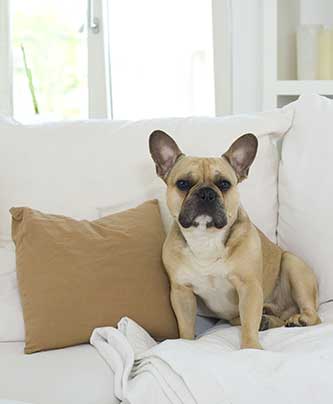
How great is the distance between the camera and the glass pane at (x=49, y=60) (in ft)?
11.3

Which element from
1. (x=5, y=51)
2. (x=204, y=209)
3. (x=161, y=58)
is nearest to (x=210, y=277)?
(x=204, y=209)

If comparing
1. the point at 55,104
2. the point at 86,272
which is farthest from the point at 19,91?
the point at 86,272

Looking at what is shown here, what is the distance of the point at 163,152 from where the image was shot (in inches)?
78.7

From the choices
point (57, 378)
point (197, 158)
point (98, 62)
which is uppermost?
point (98, 62)

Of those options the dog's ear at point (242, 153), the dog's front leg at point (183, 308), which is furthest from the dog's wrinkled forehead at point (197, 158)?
the dog's front leg at point (183, 308)

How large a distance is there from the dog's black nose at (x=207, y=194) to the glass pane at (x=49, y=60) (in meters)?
1.72

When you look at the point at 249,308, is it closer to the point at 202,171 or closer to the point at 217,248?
the point at 217,248

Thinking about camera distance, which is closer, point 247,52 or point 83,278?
point 83,278

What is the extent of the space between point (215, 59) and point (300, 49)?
387mm

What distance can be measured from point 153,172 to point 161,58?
1204mm

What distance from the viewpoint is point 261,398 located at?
59.6 inches

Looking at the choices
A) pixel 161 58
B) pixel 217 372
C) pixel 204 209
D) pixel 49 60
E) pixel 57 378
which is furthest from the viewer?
pixel 49 60

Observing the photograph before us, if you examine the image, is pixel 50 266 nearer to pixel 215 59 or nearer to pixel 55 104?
pixel 215 59

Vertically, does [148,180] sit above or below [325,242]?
above
